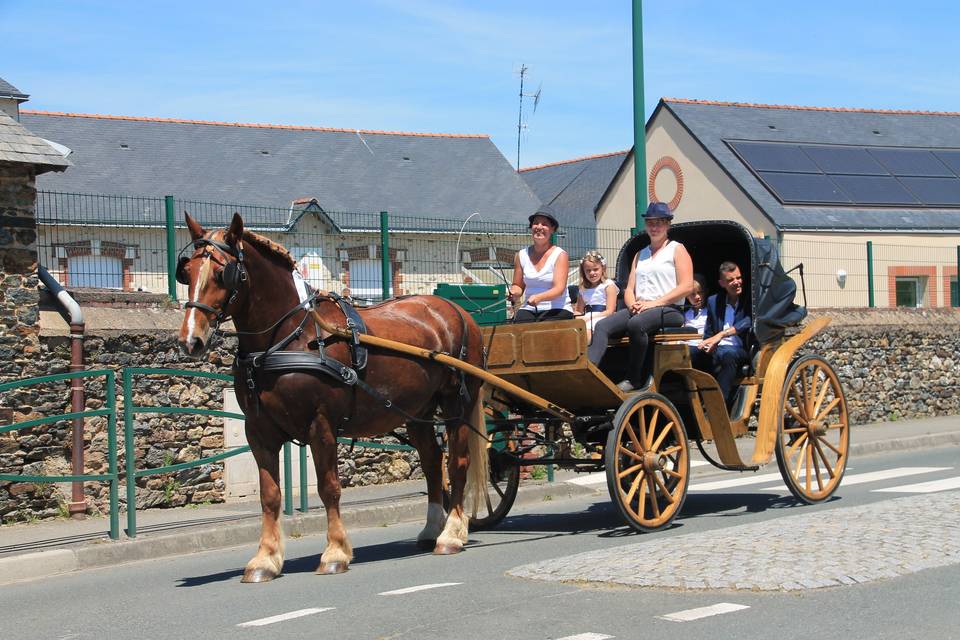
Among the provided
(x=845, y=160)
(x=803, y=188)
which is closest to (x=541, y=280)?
(x=803, y=188)

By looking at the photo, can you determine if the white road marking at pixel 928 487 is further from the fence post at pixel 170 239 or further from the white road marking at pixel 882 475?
the fence post at pixel 170 239

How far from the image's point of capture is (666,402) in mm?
9609

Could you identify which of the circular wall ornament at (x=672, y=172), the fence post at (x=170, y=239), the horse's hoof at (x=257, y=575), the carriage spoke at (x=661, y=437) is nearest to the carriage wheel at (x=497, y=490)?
A: the carriage spoke at (x=661, y=437)

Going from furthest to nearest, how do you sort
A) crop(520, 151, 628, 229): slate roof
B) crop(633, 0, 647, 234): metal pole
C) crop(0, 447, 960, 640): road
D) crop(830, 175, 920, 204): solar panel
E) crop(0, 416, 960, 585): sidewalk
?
crop(520, 151, 628, 229): slate roof
crop(830, 175, 920, 204): solar panel
crop(633, 0, 647, 234): metal pole
crop(0, 416, 960, 585): sidewalk
crop(0, 447, 960, 640): road

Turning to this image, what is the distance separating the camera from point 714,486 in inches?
523

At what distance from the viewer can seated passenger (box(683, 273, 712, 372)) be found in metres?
10.4

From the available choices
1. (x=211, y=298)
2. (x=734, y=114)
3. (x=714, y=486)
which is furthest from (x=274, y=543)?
(x=734, y=114)

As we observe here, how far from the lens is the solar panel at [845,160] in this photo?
31.7m

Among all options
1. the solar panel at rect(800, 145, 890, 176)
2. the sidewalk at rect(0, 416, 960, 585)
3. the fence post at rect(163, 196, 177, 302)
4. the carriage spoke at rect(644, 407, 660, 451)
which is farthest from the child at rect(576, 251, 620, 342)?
the solar panel at rect(800, 145, 890, 176)

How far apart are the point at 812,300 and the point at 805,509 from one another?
39.6 feet

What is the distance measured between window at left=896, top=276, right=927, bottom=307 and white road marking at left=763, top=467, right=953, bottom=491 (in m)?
9.22

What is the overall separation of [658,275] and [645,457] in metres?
1.53

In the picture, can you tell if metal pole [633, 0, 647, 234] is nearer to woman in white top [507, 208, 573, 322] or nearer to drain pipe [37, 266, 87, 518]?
woman in white top [507, 208, 573, 322]

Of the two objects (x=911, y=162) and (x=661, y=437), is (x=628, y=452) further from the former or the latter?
(x=911, y=162)
